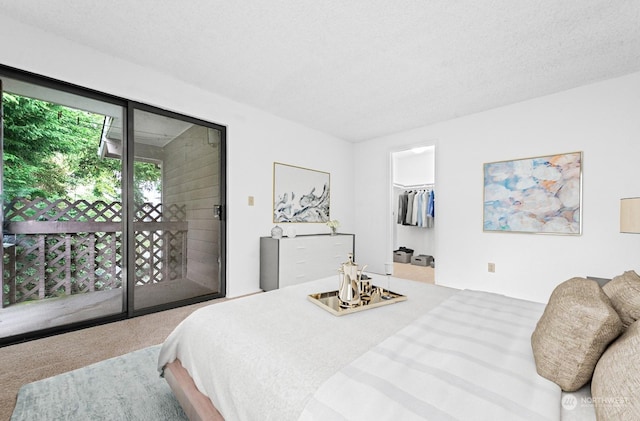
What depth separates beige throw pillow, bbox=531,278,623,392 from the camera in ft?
2.34

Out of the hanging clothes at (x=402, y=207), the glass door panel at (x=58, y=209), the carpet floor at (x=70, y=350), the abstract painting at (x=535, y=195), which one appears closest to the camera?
the carpet floor at (x=70, y=350)

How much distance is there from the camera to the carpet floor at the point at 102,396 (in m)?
1.34

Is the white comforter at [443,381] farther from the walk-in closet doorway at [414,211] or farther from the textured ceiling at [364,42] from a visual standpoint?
the walk-in closet doorway at [414,211]

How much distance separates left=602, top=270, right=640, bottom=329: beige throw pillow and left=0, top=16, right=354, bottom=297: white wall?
3.12m

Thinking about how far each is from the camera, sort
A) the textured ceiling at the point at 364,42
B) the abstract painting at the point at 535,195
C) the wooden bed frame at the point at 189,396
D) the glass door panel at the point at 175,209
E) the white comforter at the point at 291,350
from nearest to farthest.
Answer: the white comforter at the point at 291,350
the wooden bed frame at the point at 189,396
the textured ceiling at the point at 364,42
the glass door panel at the point at 175,209
the abstract painting at the point at 535,195

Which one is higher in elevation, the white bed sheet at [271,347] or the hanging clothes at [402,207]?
the hanging clothes at [402,207]

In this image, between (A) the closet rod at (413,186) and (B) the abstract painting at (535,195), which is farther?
(A) the closet rod at (413,186)

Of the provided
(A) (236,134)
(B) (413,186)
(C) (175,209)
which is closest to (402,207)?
(B) (413,186)

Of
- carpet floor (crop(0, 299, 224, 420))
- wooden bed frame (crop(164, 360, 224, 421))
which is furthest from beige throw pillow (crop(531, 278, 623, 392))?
carpet floor (crop(0, 299, 224, 420))

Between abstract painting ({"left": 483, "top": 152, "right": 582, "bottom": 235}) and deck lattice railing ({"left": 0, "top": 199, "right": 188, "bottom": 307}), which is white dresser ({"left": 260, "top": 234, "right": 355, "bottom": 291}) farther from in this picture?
abstract painting ({"left": 483, "top": 152, "right": 582, "bottom": 235})

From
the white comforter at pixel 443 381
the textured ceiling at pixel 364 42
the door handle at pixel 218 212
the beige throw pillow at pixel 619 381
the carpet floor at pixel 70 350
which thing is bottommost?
the carpet floor at pixel 70 350

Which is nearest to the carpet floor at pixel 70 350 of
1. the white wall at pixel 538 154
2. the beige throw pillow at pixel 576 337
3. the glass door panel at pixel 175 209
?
the glass door panel at pixel 175 209

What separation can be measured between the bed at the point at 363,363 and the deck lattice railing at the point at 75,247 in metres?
1.66

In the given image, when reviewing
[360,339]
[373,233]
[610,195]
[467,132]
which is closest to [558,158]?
[610,195]
